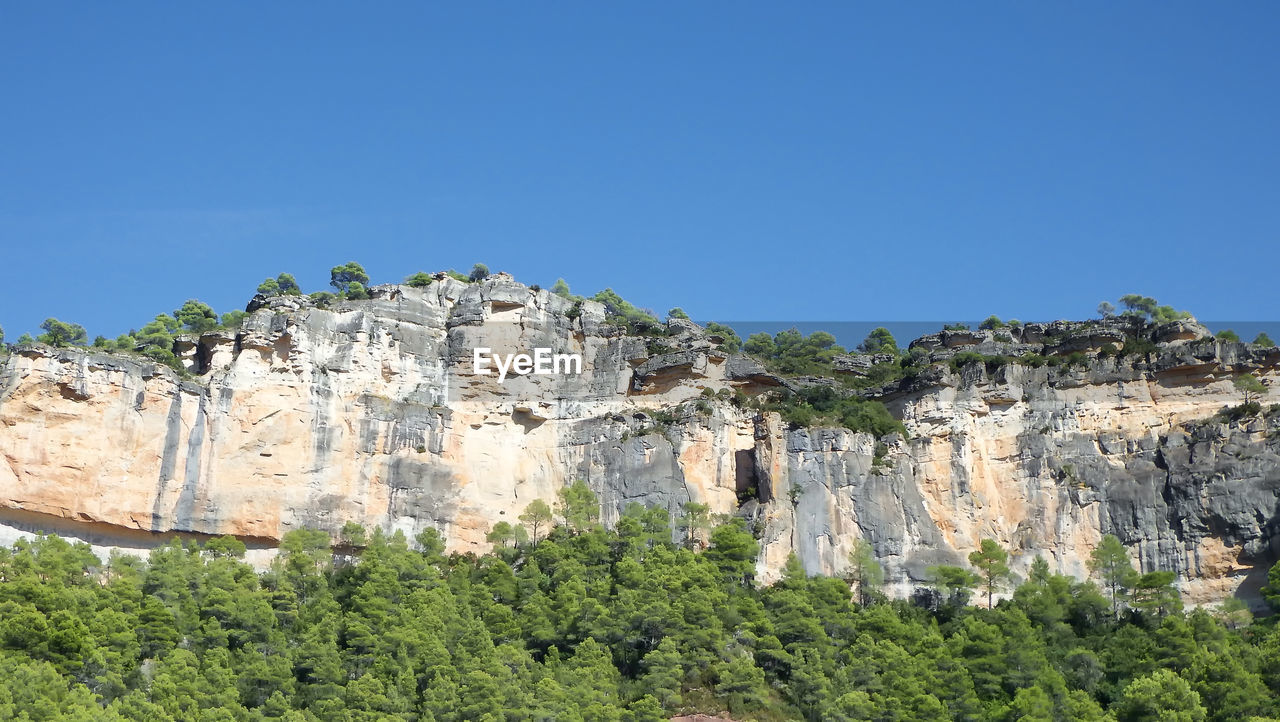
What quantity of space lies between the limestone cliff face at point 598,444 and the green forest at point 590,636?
243 cm

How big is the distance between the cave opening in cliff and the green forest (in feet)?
11.0

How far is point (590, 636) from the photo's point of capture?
2464 inches

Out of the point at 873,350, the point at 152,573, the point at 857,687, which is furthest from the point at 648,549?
the point at 873,350

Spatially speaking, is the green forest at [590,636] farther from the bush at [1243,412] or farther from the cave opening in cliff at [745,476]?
the bush at [1243,412]

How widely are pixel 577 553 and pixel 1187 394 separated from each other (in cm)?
2848

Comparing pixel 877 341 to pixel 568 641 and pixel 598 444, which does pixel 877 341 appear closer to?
pixel 598 444

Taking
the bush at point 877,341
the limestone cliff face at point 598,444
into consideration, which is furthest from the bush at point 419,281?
the bush at point 877,341

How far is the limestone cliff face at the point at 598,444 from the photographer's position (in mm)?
69625

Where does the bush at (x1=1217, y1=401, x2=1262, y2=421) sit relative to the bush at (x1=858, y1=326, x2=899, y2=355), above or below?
below

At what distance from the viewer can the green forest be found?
56.0 meters

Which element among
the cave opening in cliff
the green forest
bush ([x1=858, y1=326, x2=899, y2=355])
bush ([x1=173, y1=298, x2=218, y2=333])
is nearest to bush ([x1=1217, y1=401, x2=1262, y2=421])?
the green forest

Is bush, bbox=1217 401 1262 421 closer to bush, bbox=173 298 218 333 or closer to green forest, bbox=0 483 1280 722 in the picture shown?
green forest, bbox=0 483 1280 722

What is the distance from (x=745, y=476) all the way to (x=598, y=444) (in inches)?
270

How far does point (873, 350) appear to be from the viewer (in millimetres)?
109000
